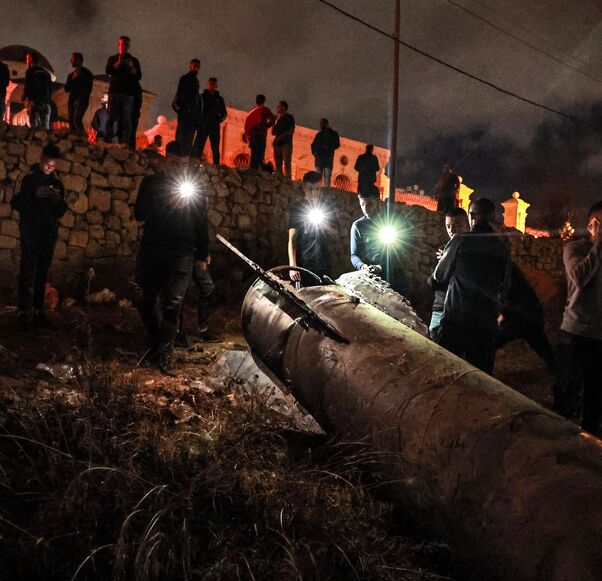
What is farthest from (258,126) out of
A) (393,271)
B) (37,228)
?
(37,228)

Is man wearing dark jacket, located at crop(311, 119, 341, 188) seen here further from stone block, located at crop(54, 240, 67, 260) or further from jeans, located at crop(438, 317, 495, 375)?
jeans, located at crop(438, 317, 495, 375)

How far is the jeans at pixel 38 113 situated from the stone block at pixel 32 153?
816 millimetres

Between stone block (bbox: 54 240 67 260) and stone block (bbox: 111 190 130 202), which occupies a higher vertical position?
stone block (bbox: 111 190 130 202)

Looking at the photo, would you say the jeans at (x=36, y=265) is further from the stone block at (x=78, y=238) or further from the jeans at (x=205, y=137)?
the jeans at (x=205, y=137)

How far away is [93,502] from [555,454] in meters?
1.57

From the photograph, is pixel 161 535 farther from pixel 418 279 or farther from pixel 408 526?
pixel 418 279

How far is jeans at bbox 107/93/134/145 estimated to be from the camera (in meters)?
7.82

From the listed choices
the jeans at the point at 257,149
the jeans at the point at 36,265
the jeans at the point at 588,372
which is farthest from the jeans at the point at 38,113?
the jeans at the point at 588,372

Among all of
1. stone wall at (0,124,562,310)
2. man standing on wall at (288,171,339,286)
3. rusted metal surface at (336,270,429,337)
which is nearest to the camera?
rusted metal surface at (336,270,429,337)

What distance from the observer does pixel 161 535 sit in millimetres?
1640

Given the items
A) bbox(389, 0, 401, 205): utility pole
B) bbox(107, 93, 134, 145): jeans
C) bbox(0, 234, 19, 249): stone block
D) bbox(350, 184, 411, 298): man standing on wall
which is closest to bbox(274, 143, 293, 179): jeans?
bbox(389, 0, 401, 205): utility pole

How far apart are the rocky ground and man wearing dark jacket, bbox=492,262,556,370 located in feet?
6.28

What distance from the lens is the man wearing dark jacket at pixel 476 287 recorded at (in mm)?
3668

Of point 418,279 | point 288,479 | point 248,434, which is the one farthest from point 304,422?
point 418,279
